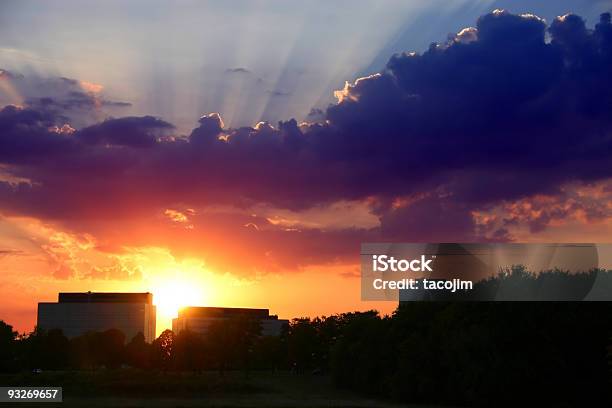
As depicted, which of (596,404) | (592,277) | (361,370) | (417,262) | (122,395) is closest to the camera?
(417,262)

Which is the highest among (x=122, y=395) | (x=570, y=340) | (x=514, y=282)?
(x=514, y=282)

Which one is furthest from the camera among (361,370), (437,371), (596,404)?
(361,370)

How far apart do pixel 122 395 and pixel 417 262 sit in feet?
220

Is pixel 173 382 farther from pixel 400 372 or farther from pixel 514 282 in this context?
pixel 514 282

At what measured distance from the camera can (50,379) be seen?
131 m

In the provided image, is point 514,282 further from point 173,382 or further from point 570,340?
point 173,382

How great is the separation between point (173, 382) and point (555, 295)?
2656 inches

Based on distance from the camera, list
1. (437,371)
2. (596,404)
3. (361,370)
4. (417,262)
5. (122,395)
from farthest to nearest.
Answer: (361,370)
(122,395)
(437,371)
(596,404)
(417,262)

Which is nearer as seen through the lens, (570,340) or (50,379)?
(570,340)

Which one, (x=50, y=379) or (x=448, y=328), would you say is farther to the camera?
(x=50, y=379)

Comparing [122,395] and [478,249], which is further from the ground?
[478,249]

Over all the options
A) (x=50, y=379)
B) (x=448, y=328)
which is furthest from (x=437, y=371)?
(x=50, y=379)

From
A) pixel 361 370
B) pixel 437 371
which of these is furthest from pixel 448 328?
pixel 361 370

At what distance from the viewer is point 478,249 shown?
91.9m
